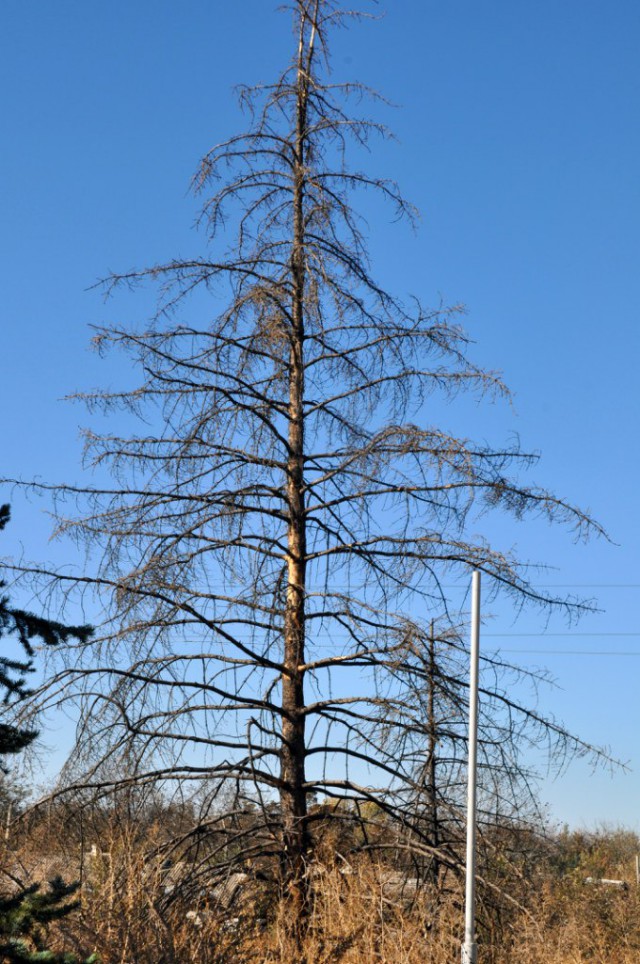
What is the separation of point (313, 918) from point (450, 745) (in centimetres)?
226

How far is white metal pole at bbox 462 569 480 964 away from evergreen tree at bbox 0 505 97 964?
130 inches

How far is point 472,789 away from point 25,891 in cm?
405

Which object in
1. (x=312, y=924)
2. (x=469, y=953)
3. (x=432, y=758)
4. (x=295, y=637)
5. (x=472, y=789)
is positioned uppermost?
(x=295, y=637)

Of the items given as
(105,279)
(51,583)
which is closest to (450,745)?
(51,583)

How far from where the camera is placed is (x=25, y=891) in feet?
25.2

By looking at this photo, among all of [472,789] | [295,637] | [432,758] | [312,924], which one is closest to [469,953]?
[472,789]

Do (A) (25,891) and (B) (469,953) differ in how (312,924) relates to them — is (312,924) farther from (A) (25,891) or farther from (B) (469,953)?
(A) (25,891)

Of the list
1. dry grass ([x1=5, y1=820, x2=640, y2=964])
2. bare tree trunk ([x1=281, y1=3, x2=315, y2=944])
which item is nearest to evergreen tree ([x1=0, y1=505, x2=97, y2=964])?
dry grass ([x1=5, y1=820, x2=640, y2=964])

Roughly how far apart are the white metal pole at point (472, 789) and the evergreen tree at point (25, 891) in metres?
3.30

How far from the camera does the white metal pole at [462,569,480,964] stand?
957 cm

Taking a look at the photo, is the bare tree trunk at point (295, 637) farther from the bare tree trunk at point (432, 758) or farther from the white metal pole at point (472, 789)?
the white metal pole at point (472, 789)

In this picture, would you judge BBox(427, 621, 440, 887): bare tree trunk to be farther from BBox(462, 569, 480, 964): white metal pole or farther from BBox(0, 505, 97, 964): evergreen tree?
BBox(0, 505, 97, 964): evergreen tree

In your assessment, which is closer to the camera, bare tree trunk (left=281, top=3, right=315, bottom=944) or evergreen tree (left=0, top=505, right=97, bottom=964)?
evergreen tree (left=0, top=505, right=97, bottom=964)

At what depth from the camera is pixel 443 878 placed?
11.6 meters
